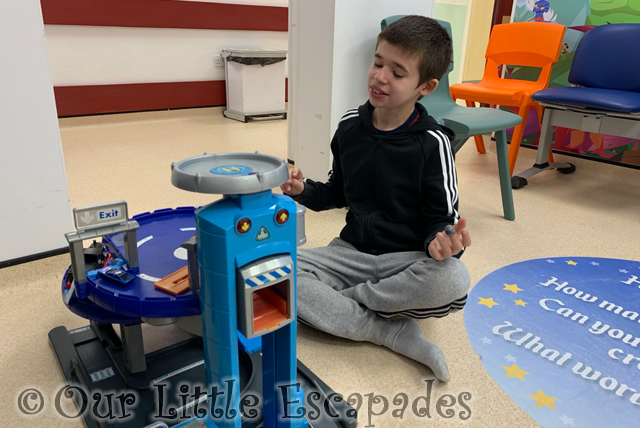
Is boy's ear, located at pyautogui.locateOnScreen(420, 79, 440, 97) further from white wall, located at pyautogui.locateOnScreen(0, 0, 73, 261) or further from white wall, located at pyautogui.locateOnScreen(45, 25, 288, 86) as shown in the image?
white wall, located at pyautogui.locateOnScreen(45, 25, 288, 86)

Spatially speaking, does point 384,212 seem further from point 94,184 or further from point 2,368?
point 94,184

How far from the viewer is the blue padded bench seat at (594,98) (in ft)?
6.04

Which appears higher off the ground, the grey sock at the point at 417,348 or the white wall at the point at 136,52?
the white wall at the point at 136,52

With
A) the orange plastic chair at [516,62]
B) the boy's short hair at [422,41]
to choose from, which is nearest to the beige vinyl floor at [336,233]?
the orange plastic chair at [516,62]

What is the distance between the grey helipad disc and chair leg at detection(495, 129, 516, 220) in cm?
125

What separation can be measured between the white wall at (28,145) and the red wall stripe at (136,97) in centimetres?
199

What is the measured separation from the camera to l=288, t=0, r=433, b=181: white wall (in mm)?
1686

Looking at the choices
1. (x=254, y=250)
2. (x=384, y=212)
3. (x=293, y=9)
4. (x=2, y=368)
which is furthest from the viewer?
(x=293, y=9)

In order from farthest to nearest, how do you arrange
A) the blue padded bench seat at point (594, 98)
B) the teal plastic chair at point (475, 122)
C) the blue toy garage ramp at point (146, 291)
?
the blue padded bench seat at point (594, 98)
the teal plastic chair at point (475, 122)
the blue toy garage ramp at point (146, 291)

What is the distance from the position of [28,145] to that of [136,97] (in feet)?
7.19

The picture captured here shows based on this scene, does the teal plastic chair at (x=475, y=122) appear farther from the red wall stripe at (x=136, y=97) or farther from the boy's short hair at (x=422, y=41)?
the red wall stripe at (x=136, y=97)

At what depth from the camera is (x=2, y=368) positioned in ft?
3.09

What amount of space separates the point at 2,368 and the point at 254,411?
526 millimetres

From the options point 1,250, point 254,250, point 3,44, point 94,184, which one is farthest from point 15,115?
point 254,250
